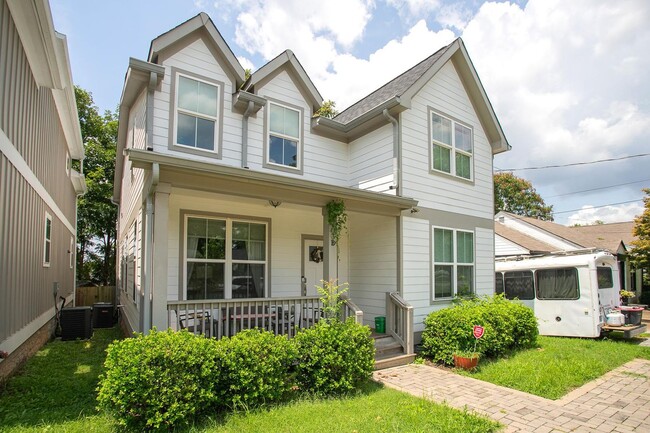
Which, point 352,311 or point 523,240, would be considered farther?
point 523,240

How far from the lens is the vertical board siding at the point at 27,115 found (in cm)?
539

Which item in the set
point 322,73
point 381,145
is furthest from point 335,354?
point 322,73

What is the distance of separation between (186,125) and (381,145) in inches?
181

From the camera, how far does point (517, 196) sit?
38.2m

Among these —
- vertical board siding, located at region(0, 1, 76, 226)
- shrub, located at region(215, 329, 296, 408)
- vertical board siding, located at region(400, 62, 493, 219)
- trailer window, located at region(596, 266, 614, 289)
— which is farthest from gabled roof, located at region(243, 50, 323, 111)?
trailer window, located at region(596, 266, 614, 289)

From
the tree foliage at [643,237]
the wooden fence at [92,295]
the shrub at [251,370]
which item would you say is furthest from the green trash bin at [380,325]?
the tree foliage at [643,237]

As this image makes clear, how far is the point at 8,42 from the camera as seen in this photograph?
550 cm

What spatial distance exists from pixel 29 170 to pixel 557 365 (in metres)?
10.8

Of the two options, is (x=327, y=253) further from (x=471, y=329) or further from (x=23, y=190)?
(x=23, y=190)

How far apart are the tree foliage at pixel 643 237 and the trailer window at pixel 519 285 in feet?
37.2

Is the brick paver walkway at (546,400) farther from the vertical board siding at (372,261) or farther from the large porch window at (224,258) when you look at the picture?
the large porch window at (224,258)

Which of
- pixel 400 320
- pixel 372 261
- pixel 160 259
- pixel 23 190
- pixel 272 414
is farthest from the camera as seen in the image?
pixel 372 261

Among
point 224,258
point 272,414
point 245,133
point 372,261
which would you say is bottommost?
point 272,414

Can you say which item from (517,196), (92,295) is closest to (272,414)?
(92,295)
